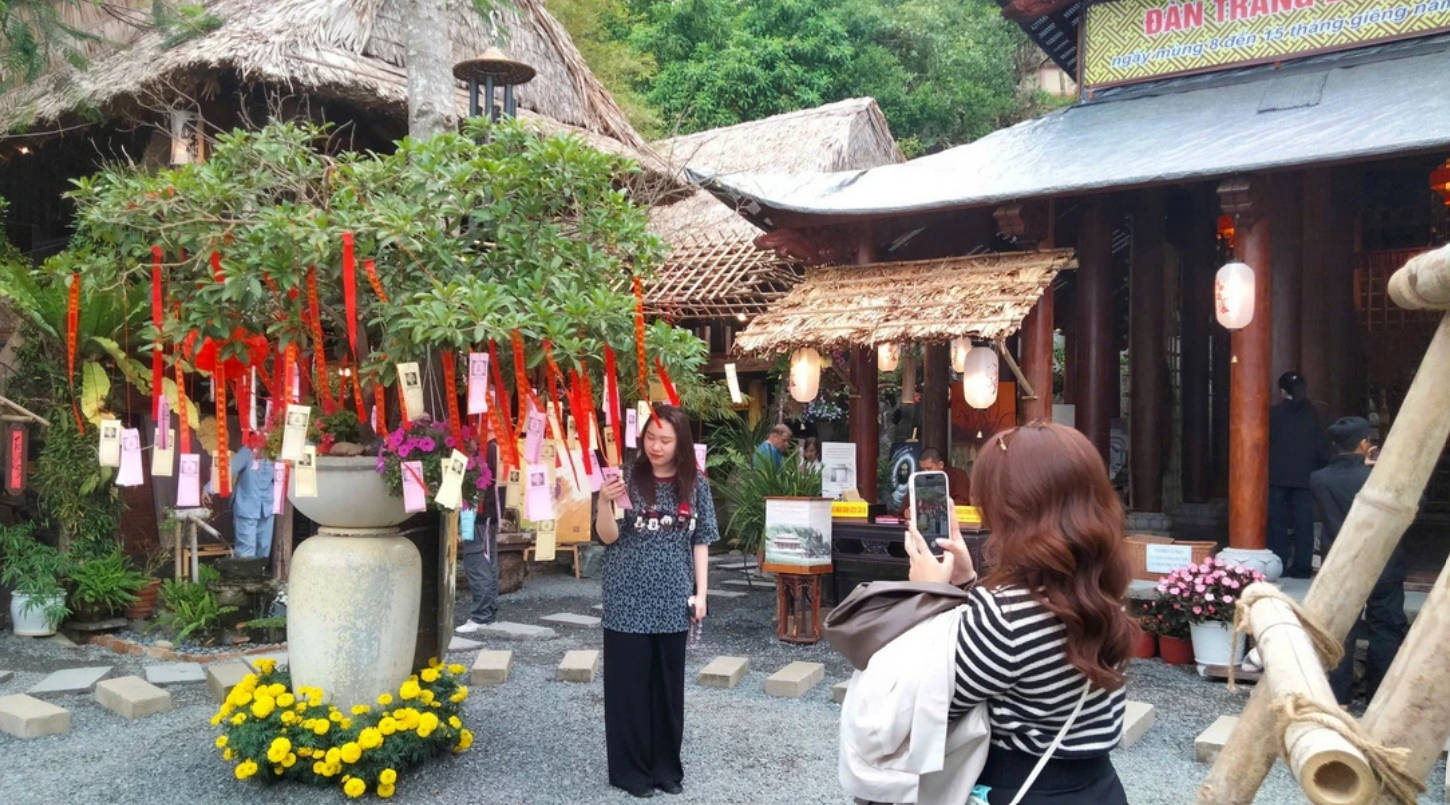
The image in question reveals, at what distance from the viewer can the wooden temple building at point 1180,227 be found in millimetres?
7562

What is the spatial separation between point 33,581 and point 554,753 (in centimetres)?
545

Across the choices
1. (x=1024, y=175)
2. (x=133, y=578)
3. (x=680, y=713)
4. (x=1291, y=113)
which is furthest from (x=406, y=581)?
(x=1291, y=113)

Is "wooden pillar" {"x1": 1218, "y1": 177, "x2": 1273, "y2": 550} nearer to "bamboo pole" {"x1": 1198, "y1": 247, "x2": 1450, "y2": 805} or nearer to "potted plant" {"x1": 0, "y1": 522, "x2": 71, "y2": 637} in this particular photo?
"bamboo pole" {"x1": 1198, "y1": 247, "x2": 1450, "y2": 805}

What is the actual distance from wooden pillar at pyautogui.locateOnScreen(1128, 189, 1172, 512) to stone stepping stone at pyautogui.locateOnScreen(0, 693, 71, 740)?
9242 mm

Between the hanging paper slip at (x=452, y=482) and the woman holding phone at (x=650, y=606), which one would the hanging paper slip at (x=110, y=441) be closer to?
the hanging paper slip at (x=452, y=482)

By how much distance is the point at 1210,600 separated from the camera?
7020 mm

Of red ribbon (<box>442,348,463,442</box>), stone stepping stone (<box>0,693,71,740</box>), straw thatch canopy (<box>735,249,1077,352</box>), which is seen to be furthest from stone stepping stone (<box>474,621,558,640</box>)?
red ribbon (<box>442,348,463,442</box>)

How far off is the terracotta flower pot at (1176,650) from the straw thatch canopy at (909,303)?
247 centimetres

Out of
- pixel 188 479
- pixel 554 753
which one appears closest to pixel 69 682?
pixel 188 479

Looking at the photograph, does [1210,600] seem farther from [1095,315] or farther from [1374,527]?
[1374,527]

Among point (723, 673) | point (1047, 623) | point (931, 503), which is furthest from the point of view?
point (723, 673)

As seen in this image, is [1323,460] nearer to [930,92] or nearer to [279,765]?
[279,765]

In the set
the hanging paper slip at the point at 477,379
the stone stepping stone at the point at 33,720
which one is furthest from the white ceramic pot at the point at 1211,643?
the stone stepping stone at the point at 33,720

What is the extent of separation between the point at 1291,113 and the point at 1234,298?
5.22ft
